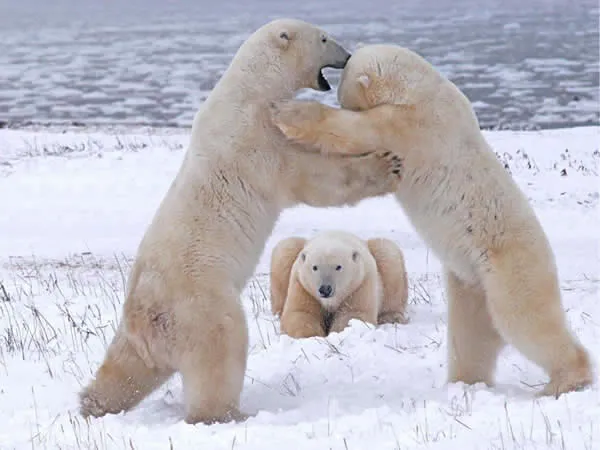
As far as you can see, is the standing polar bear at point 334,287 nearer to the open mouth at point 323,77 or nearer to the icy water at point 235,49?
the open mouth at point 323,77

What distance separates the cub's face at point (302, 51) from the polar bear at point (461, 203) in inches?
A: 6.2

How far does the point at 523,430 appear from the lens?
3986 millimetres

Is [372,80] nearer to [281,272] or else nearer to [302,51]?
[302,51]

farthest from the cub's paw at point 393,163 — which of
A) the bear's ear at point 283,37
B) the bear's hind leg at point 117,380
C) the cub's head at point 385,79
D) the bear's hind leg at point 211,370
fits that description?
the bear's hind leg at point 117,380

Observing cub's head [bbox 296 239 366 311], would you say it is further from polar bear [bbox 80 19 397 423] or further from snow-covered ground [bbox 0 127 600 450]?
polar bear [bbox 80 19 397 423]

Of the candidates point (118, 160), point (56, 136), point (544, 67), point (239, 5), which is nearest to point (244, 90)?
point (118, 160)

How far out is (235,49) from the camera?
34.3m

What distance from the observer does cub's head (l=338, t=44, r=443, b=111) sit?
5.32 meters

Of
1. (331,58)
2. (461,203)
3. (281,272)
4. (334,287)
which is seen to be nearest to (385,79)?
(331,58)

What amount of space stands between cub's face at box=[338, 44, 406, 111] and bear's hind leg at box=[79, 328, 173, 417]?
1682mm

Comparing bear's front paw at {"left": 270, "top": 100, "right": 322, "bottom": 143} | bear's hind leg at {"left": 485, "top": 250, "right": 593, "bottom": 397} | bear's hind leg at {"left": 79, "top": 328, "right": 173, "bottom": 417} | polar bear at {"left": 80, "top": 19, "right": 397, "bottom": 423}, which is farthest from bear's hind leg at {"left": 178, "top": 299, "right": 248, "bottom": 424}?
bear's hind leg at {"left": 485, "top": 250, "right": 593, "bottom": 397}

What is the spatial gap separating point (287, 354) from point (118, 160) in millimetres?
8958

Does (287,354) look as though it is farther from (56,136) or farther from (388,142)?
(56,136)

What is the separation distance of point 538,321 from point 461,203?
28.5 inches
